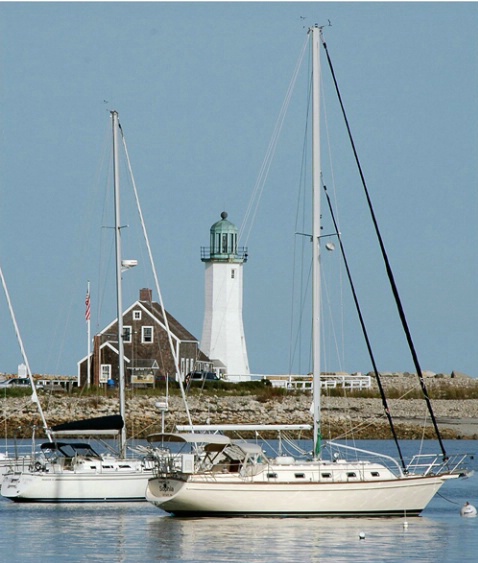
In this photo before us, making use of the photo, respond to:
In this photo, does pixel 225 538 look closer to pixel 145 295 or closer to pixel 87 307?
pixel 87 307

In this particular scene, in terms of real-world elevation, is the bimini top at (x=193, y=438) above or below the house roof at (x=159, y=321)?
below

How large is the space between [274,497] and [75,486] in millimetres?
6413

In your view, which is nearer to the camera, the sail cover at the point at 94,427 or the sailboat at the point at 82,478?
the sailboat at the point at 82,478

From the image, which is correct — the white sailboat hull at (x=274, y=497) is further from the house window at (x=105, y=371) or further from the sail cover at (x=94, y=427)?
the house window at (x=105, y=371)

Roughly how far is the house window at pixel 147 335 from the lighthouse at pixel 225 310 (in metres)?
2.92

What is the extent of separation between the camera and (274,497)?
2900 centimetres

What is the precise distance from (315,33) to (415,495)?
1078 cm

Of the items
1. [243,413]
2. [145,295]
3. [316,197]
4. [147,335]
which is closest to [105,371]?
[147,335]

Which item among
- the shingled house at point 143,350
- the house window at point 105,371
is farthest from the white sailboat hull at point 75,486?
the house window at point 105,371

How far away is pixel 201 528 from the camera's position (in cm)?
2859

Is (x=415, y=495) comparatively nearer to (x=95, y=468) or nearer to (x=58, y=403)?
(x=95, y=468)

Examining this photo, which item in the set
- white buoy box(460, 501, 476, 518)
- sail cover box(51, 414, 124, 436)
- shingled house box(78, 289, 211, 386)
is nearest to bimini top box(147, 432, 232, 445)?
sail cover box(51, 414, 124, 436)

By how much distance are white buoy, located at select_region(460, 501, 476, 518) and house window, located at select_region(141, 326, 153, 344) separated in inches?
1673

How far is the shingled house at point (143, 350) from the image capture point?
236 ft
